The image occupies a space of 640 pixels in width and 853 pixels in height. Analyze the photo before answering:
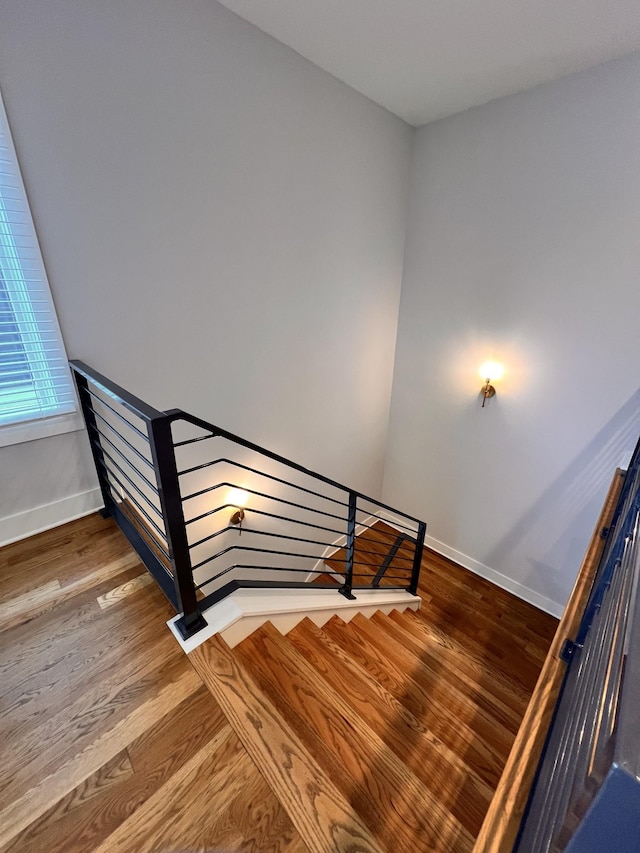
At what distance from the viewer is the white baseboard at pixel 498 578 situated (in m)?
3.26

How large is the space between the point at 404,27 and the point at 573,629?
3.15 meters

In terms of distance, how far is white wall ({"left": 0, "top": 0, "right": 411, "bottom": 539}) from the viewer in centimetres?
158

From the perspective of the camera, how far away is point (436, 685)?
2.16m

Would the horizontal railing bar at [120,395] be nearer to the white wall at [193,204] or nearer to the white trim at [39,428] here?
the white wall at [193,204]

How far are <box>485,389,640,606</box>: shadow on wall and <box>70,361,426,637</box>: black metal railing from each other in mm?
1077

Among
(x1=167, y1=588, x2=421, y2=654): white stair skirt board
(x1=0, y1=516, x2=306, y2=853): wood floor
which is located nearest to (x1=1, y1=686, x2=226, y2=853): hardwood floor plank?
(x1=0, y1=516, x2=306, y2=853): wood floor

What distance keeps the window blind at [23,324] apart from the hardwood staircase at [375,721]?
4.63ft

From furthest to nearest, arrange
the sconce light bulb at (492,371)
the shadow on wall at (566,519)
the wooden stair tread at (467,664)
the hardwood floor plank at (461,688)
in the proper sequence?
the sconce light bulb at (492,371), the shadow on wall at (566,519), the wooden stair tread at (467,664), the hardwood floor plank at (461,688)

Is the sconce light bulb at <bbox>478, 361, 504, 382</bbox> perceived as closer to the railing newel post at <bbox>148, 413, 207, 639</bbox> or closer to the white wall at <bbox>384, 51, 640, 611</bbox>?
the white wall at <bbox>384, 51, 640, 611</bbox>

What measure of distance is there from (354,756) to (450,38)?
3542mm

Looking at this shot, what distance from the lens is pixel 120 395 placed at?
1355 mm

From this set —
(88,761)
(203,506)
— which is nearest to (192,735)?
(88,761)

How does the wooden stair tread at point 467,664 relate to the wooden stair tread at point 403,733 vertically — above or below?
below

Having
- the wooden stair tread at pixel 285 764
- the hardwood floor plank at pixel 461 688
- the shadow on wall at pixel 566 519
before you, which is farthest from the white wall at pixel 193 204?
the shadow on wall at pixel 566 519
